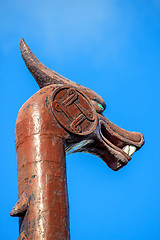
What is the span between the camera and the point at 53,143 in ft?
11.6

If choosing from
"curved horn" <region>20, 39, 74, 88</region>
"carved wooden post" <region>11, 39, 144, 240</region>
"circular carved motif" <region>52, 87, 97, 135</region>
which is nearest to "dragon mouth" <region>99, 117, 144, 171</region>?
"carved wooden post" <region>11, 39, 144, 240</region>

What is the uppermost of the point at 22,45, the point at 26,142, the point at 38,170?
the point at 22,45

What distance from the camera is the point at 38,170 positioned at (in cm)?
338

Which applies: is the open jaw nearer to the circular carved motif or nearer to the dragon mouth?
the dragon mouth

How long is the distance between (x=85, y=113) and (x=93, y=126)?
152mm

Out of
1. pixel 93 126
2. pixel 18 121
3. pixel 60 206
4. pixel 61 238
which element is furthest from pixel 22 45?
pixel 61 238

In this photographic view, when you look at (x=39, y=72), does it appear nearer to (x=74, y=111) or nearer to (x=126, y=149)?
(x=74, y=111)

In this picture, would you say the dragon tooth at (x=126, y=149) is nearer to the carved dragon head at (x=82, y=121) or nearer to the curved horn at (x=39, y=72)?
the carved dragon head at (x=82, y=121)

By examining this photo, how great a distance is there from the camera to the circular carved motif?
369cm

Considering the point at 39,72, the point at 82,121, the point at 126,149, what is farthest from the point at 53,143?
the point at 126,149

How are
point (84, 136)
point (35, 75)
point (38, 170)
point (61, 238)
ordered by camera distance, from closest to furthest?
point (61, 238) < point (38, 170) < point (84, 136) < point (35, 75)

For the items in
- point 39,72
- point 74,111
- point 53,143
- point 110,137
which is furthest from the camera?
point 110,137

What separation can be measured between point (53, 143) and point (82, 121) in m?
0.43

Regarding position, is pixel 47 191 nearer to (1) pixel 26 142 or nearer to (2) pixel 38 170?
(2) pixel 38 170
